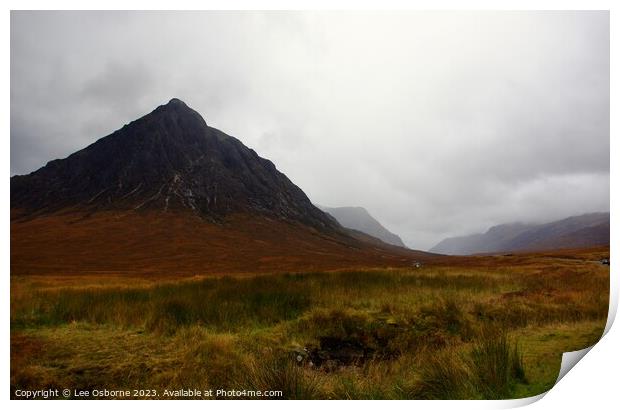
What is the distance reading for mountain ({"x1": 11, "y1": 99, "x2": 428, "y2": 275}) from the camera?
17.9 metres

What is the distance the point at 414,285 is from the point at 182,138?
2706 inches

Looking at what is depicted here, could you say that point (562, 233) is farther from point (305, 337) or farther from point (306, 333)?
point (305, 337)

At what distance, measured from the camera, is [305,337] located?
6941 mm

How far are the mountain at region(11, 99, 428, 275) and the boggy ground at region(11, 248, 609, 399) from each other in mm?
2346

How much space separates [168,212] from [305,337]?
45.8m

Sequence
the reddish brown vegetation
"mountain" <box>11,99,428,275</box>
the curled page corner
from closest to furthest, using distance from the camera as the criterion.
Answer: the curled page corner < the reddish brown vegetation < "mountain" <box>11,99,428,275</box>

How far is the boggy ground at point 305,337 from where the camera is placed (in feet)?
16.2

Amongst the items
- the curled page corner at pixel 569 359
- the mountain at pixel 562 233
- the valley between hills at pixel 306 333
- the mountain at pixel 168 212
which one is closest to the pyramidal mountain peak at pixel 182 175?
the mountain at pixel 168 212

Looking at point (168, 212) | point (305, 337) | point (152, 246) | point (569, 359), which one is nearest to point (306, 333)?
point (305, 337)

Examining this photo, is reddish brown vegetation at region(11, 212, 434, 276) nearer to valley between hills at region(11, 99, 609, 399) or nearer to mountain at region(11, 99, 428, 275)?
mountain at region(11, 99, 428, 275)

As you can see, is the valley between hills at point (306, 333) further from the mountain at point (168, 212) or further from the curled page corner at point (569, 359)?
the mountain at point (168, 212)

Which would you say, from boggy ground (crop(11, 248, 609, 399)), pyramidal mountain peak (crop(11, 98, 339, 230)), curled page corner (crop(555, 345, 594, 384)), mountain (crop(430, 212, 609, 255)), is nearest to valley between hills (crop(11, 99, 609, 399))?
boggy ground (crop(11, 248, 609, 399))

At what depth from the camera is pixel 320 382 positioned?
4902 millimetres

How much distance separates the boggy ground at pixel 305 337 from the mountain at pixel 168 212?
235cm
